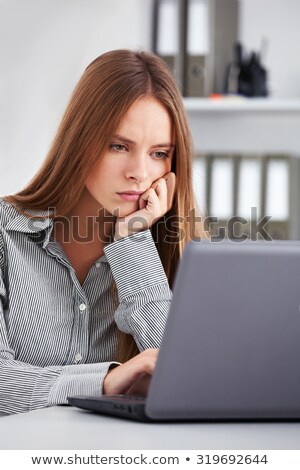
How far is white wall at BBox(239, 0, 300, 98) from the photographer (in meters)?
3.20

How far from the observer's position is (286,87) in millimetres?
3223

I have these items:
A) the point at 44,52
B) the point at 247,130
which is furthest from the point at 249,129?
the point at 44,52

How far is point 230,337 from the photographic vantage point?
96 cm

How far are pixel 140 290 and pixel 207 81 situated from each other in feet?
5.57

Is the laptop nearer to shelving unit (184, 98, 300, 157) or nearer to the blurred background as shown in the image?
the blurred background

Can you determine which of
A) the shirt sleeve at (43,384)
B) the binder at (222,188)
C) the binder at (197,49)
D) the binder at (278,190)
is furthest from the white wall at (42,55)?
the shirt sleeve at (43,384)

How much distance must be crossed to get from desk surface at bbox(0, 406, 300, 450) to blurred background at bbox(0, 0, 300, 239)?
6.11 feet

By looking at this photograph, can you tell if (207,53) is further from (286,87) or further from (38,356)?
(38,356)

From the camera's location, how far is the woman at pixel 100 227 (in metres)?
1.62

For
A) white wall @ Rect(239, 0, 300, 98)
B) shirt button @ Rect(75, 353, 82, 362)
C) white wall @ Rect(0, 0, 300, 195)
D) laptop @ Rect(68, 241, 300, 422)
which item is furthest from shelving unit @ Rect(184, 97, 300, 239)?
laptop @ Rect(68, 241, 300, 422)

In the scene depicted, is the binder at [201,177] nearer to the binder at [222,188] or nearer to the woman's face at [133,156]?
the binder at [222,188]

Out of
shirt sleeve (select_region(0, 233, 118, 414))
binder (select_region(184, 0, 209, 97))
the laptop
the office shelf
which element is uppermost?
binder (select_region(184, 0, 209, 97))

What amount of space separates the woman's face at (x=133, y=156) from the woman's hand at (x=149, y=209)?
20mm
